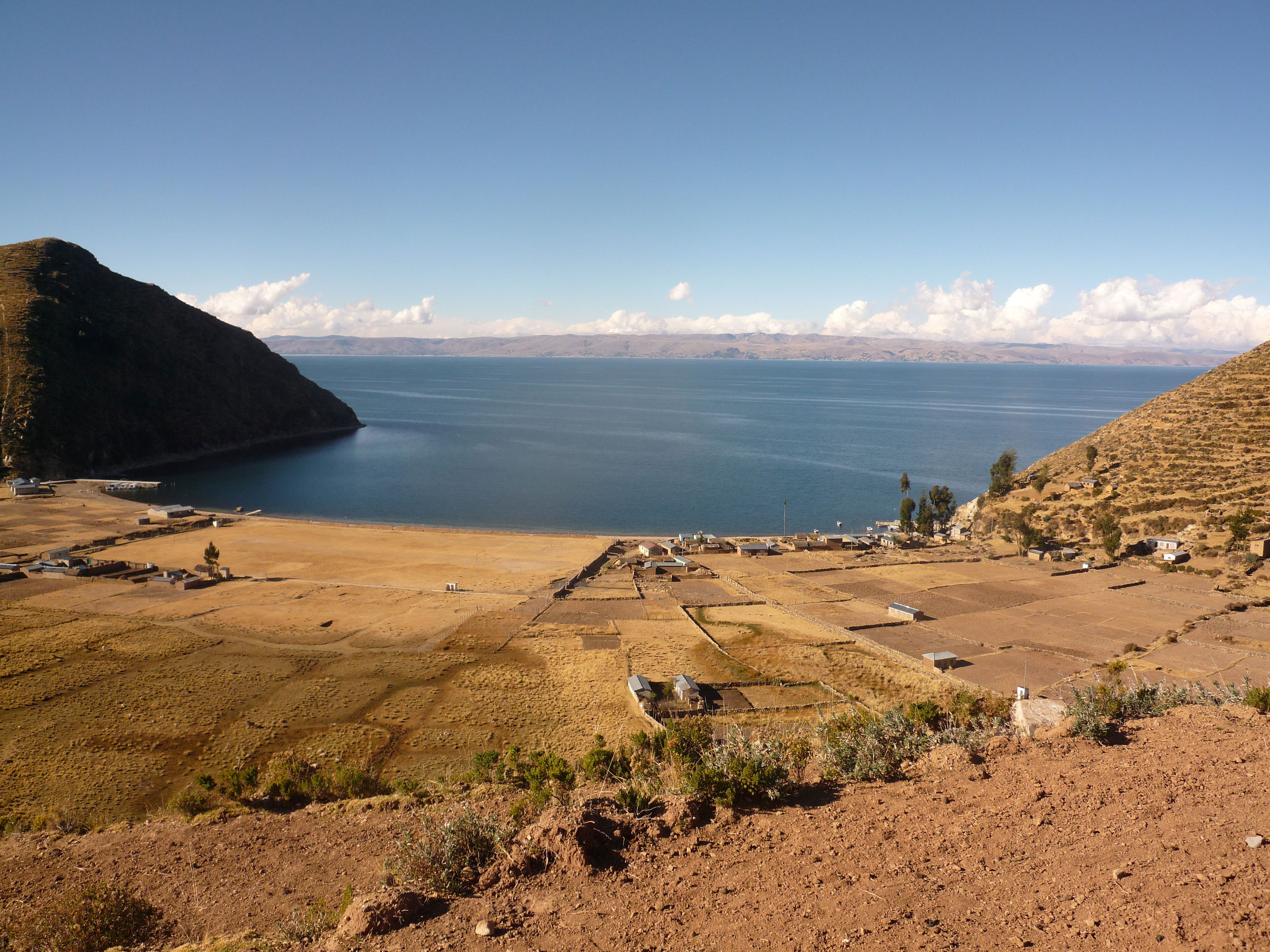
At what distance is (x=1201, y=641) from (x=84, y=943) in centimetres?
4380

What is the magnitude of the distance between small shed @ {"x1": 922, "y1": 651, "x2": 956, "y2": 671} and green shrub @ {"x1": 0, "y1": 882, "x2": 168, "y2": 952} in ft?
101

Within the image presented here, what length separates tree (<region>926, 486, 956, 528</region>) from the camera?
65750 millimetres

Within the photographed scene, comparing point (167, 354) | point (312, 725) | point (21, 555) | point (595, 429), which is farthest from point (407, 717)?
point (595, 429)

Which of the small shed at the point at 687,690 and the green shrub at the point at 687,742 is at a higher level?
the green shrub at the point at 687,742

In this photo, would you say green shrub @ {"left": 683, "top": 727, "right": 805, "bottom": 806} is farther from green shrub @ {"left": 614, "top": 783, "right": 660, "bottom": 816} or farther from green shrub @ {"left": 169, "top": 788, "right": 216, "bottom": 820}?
green shrub @ {"left": 169, "top": 788, "right": 216, "bottom": 820}

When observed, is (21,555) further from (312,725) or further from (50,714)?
(312,725)

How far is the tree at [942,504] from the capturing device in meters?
65.8

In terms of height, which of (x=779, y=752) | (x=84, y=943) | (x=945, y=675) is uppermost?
(x=779, y=752)

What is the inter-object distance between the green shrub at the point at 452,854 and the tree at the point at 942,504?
64512 mm

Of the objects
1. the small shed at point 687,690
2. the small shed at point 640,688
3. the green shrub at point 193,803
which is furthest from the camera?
the small shed at point 640,688

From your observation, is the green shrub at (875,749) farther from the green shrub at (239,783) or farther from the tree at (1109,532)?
the tree at (1109,532)

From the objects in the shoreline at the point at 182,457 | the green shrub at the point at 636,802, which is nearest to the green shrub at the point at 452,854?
the green shrub at the point at 636,802

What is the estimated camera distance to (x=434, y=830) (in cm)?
1099

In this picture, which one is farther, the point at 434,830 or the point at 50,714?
the point at 50,714
